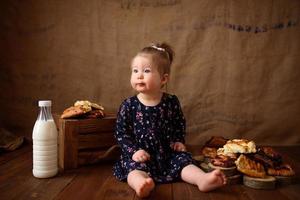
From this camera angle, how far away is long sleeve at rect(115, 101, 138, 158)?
1.38 meters

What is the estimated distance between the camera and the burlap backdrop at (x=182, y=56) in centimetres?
192

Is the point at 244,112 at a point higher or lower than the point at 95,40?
lower

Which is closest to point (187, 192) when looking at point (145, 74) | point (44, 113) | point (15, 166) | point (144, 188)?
point (144, 188)

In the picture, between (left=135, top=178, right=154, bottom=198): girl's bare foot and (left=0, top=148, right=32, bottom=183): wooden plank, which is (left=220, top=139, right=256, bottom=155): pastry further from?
(left=0, top=148, right=32, bottom=183): wooden plank

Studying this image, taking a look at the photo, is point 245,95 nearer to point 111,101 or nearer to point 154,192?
point 111,101

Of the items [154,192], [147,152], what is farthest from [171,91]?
[154,192]

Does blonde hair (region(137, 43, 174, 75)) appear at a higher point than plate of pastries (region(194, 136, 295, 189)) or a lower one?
higher

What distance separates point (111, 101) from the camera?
199 centimetres

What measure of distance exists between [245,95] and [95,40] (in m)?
0.98

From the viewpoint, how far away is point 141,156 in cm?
128

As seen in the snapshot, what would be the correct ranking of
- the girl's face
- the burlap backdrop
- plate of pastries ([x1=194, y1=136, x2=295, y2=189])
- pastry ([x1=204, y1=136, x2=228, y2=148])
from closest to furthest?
plate of pastries ([x1=194, y1=136, x2=295, y2=189]) < the girl's face < pastry ([x1=204, y1=136, x2=228, y2=148]) < the burlap backdrop

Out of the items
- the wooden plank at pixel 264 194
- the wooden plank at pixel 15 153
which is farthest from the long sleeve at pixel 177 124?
the wooden plank at pixel 15 153

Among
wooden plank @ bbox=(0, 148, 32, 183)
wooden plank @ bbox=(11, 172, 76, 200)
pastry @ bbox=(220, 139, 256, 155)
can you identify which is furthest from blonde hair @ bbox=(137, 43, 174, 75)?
wooden plank @ bbox=(0, 148, 32, 183)

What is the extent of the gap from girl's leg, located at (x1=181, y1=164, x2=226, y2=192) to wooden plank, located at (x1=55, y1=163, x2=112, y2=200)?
13.4 inches
